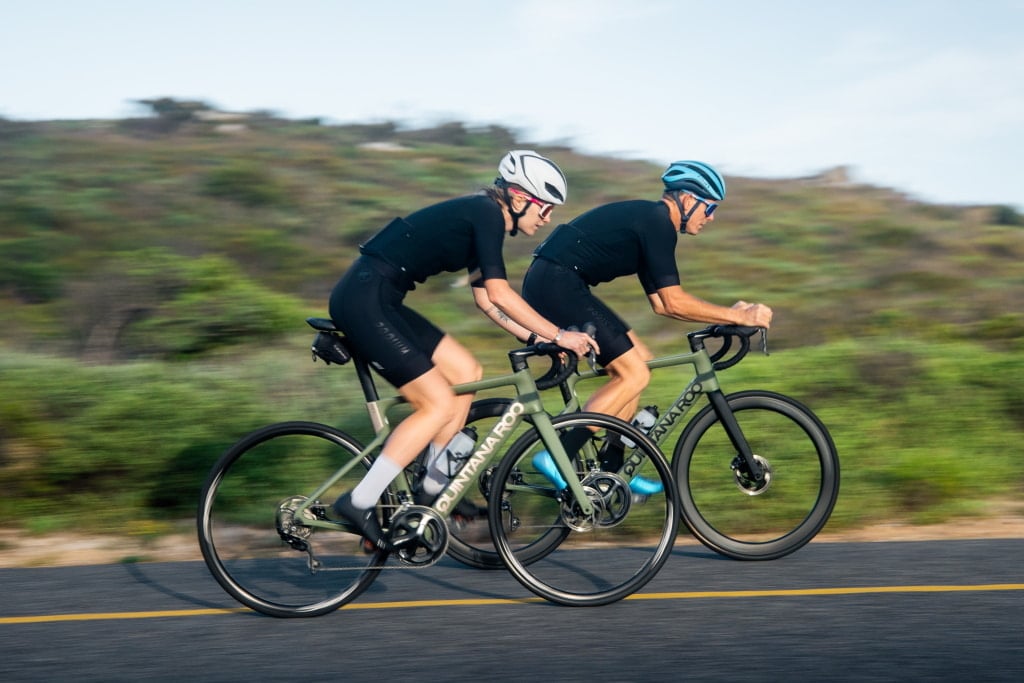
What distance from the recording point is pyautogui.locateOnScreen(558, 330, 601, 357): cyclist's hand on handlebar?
542 cm

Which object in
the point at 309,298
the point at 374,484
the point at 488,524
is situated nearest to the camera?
the point at 374,484

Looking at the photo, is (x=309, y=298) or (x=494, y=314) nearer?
(x=494, y=314)

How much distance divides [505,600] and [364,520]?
0.81 m

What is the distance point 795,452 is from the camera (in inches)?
248

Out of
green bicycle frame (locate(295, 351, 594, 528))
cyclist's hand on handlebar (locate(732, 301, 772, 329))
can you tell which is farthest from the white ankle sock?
cyclist's hand on handlebar (locate(732, 301, 772, 329))

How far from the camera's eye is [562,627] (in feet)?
16.8

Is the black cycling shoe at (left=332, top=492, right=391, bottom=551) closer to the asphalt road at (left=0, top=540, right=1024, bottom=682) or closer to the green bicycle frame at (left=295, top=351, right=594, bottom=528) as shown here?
the green bicycle frame at (left=295, top=351, right=594, bottom=528)

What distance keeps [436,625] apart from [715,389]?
203cm

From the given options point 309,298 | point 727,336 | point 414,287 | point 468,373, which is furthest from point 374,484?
point 309,298

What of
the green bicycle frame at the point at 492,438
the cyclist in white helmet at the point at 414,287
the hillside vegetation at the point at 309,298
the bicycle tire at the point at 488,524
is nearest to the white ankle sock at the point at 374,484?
the cyclist in white helmet at the point at 414,287

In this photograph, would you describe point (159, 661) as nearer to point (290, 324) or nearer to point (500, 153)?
point (290, 324)

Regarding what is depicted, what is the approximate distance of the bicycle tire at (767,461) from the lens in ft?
20.4

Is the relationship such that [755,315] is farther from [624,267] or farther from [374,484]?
[374,484]

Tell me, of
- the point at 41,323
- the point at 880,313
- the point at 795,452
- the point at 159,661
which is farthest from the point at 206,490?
the point at 880,313
